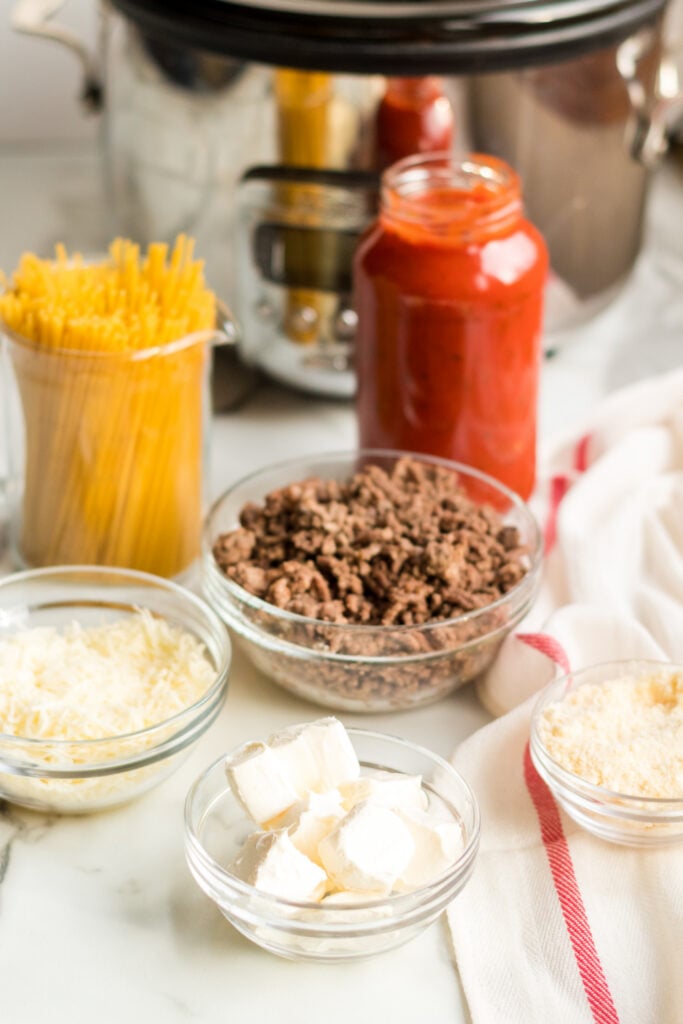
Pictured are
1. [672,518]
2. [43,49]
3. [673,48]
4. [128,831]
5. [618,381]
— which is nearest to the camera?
[128,831]

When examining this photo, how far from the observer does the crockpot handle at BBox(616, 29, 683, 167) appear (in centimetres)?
125

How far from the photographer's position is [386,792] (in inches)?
31.2

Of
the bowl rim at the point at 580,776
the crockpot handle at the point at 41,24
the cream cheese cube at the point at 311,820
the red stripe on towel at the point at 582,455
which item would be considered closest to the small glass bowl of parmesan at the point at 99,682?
the cream cheese cube at the point at 311,820

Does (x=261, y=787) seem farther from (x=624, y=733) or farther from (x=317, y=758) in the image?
(x=624, y=733)

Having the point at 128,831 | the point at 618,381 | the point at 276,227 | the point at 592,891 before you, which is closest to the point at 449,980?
the point at 592,891

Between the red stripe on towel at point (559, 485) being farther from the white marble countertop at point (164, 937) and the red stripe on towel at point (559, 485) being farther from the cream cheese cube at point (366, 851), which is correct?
the cream cheese cube at point (366, 851)

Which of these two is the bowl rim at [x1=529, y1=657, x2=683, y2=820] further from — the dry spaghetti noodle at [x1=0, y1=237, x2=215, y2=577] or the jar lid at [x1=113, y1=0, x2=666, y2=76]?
the jar lid at [x1=113, y1=0, x2=666, y2=76]

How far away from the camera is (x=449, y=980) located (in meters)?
0.78

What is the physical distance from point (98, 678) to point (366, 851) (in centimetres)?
26

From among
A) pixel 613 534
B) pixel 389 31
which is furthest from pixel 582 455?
pixel 389 31

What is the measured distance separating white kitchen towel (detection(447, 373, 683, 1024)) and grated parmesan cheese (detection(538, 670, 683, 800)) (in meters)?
0.05

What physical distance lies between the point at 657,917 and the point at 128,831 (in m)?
0.34

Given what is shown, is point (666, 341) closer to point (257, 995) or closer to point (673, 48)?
point (673, 48)

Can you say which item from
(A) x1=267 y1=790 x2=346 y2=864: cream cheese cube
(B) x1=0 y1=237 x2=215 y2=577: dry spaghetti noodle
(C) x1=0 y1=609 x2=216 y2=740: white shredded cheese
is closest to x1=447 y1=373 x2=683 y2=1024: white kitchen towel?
(A) x1=267 y1=790 x2=346 y2=864: cream cheese cube
